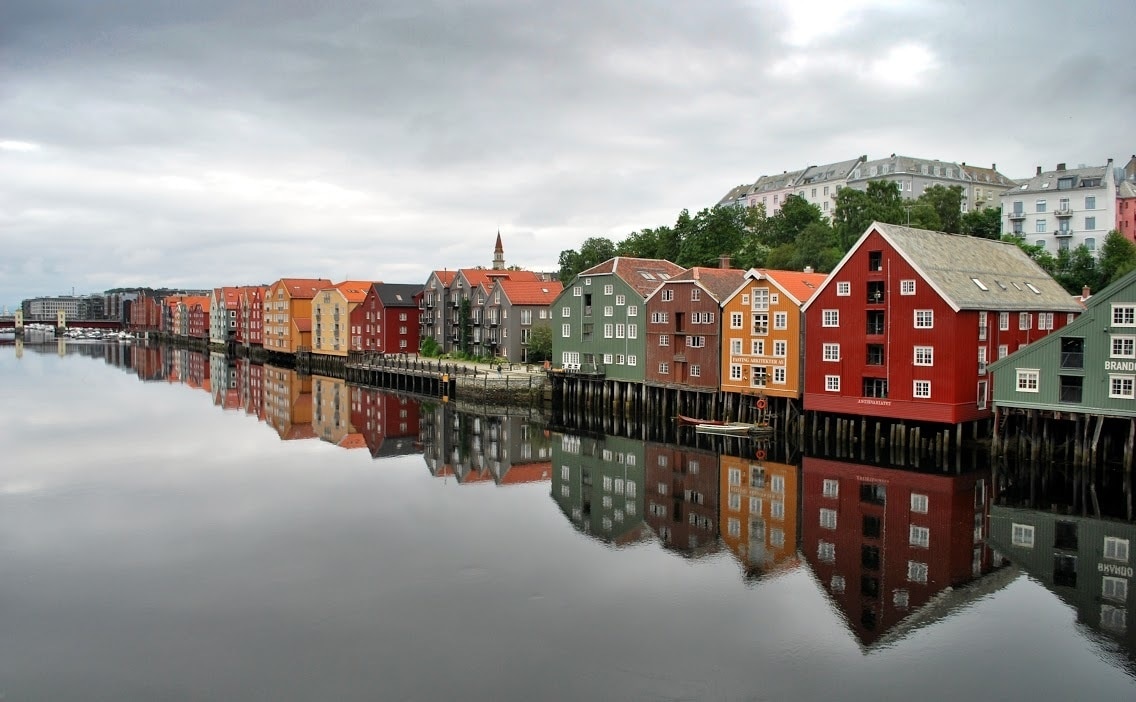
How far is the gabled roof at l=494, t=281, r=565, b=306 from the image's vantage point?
68.5 m

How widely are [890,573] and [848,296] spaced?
67.7ft

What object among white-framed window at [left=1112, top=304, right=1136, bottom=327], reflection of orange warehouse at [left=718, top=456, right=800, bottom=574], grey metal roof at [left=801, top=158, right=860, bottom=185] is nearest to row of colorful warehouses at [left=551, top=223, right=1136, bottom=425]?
white-framed window at [left=1112, top=304, right=1136, bottom=327]

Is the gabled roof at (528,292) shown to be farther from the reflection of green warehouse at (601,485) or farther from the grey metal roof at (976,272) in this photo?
the grey metal roof at (976,272)

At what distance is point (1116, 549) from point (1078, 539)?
1.05m

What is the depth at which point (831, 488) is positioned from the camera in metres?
30.1

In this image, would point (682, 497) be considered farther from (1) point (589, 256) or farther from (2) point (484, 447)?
(1) point (589, 256)

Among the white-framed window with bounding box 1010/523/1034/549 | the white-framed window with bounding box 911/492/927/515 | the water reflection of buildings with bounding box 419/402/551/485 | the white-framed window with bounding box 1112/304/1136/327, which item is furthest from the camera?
the water reflection of buildings with bounding box 419/402/551/485

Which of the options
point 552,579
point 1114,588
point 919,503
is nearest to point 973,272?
point 919,503

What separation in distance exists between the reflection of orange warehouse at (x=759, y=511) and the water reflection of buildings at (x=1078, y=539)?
5.84m

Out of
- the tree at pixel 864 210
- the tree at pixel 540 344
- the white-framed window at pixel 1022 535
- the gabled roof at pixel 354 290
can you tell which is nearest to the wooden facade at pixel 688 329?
the tree at pixel 540 344

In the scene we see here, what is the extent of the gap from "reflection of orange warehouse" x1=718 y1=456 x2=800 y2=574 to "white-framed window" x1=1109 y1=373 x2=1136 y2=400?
1181cm

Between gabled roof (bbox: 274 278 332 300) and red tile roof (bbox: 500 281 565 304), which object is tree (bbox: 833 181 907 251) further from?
gabled roof (bbox: 274 278 332 300)

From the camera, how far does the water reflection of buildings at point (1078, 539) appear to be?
18406mm

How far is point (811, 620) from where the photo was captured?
1798 cm
